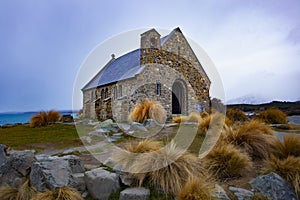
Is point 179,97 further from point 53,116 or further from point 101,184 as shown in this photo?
point 101,184

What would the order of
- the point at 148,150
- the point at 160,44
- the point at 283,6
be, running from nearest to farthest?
the point at 148,150, the point at 283,6, the point at 160,44

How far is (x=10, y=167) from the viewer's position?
12.7 feet

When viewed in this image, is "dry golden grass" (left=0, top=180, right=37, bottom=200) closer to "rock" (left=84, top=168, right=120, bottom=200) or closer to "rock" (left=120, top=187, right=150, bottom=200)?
"rock" (left=84, top=168, right=120, bottom=200)

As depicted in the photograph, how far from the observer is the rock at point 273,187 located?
11.8ft

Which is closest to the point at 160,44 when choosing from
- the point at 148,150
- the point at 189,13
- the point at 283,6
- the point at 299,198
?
the point at 189,13

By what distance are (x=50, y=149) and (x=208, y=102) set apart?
494 inches

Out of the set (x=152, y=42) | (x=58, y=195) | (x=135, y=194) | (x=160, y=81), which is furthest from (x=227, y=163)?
(x=152, y=42)

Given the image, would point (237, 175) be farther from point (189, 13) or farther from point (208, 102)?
point (208, 102)

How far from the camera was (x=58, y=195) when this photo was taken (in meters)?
3.12

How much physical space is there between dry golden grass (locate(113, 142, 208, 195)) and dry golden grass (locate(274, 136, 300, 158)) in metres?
1.96

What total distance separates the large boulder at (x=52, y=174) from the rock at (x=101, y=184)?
0.16 meters

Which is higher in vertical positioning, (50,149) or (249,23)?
(249,23)

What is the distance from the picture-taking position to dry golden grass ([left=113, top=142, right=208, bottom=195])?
3.52 m

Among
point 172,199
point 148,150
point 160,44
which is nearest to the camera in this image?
point 172,199
